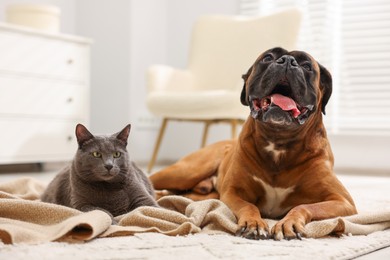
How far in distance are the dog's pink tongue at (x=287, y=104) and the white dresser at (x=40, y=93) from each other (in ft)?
9.12

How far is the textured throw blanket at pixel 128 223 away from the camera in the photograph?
5.14ft

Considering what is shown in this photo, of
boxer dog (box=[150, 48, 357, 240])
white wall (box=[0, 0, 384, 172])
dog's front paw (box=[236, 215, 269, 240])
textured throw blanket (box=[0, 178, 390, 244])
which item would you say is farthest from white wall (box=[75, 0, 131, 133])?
dog's front paw (box=[236, 215, 269, 240])

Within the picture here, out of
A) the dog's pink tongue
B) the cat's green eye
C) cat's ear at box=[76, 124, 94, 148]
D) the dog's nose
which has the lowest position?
the cat's green eye

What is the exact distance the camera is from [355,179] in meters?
4.08

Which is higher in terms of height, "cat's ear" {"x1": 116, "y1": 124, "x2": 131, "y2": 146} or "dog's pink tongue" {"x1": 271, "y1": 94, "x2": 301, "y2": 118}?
"dog's pink tongue" {"x1": 271, "y1": 94, "x2": 301, "y2": 118}

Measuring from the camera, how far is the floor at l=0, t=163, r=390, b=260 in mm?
1635

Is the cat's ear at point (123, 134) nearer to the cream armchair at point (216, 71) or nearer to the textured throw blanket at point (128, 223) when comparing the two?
the textured throw blanket at point (128, 223)

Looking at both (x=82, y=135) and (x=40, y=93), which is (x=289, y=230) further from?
(x=40, y=93)

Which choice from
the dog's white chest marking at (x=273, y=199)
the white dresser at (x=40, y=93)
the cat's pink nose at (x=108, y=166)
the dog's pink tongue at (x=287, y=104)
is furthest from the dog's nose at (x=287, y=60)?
the white dresser at (x=40, y=93)

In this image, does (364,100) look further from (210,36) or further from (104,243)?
(104,243)

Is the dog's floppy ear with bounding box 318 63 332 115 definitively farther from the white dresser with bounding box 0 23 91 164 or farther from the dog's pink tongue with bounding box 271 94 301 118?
the white dresser with bounding box 0 23 91 164

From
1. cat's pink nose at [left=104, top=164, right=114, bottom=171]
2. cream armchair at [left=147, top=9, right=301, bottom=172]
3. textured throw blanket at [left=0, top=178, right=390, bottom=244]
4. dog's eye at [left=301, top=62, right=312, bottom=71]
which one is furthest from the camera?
cream armchair at [left=147, top=9, right=301, bottom=172]

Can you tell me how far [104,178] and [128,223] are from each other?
0.62 feet

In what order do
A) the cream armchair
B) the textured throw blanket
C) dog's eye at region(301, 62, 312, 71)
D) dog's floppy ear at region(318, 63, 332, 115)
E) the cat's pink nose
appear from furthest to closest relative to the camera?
the cream armchair < dog's floppy ear at region(318, 63, 332, 115) < dog's eye at region(301, 62, 312, 71) < the cat's pink nose < the textured throw blanket
